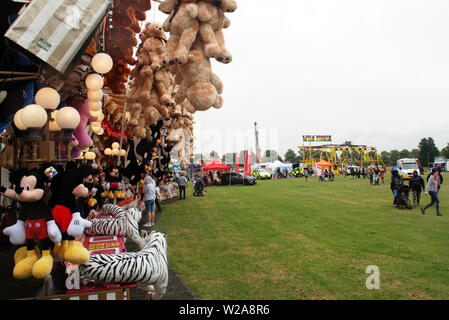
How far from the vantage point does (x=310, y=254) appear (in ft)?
17.7

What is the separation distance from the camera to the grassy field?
3.90 meters

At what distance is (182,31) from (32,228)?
1.94m

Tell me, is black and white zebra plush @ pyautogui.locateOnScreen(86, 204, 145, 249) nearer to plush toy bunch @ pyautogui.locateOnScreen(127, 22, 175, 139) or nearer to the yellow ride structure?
plush toy bunch @ pyautogui.locateOnScreen(127, 22, 175, 139)

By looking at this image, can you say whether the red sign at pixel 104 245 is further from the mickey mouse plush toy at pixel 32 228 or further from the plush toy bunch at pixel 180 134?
the plush toy bunch at pixel 180 134

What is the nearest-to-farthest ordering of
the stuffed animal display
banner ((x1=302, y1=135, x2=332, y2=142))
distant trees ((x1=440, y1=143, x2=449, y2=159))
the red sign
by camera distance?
1. the stuffed animal display
2. the red sign
3. banner ((x1=302, y1=135, x2=332, y2=142))
4. distant trees ((x1=440, y1=143, x2=449, y2=159))

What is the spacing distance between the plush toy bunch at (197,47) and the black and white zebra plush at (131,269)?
1605 mm

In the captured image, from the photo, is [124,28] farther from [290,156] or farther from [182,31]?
[290,156]

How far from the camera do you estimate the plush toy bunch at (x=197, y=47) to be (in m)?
2.38

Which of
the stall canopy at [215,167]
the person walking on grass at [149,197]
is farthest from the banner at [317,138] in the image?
the person walking on grass at [149,197]

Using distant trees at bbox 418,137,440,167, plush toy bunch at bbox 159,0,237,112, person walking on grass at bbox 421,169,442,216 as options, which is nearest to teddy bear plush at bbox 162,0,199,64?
→ plush toy bunch at bbox 159,0,237,112

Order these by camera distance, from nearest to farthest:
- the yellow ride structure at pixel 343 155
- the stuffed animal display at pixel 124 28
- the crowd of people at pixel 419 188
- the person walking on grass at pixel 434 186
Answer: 1. the stuffed animal display at pixel 124 28
2. the person walking on grass at pixel 434 186
3. the crowd of people at pixel 419 188
4. the yellow ride structure at pixel 343 155

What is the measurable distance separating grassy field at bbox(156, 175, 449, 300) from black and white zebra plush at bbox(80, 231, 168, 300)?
1.00 metres
